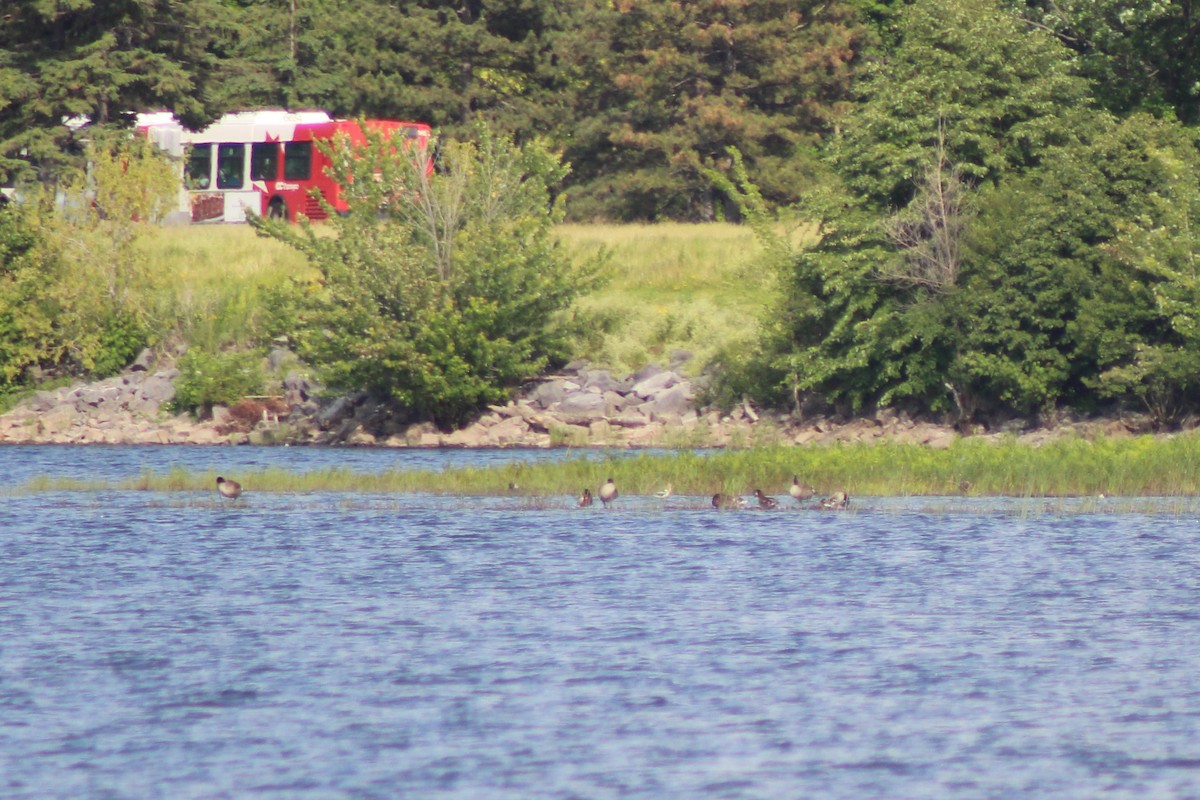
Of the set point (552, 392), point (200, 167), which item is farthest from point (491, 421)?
point (200, 167)

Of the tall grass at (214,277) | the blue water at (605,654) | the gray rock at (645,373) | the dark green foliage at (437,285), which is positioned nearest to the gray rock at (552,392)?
the dark green foliage at (437,285)

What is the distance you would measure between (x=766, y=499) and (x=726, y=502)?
1084 mm

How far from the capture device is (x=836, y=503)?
28359 mm

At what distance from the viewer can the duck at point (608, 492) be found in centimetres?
2873

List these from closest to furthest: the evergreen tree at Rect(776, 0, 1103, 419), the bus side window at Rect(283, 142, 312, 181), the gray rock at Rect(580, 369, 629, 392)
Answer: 1. the evergreen tree at Rect(776, 0, 1103, 419)
2. the gray rock at Rect(580, 369, 629, 392)
3. the bus side window at Rect(283, 142, 312, 181)

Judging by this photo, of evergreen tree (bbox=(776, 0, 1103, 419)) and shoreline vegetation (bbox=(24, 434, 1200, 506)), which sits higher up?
evergreen tree (bbox=(776, 0, 1103, 419))

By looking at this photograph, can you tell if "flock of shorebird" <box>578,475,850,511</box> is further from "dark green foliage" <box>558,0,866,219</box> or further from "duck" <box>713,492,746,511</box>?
"dark green foliage" <box>558,0,866,219</box>

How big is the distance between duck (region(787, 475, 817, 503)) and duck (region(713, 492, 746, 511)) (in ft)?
2.77

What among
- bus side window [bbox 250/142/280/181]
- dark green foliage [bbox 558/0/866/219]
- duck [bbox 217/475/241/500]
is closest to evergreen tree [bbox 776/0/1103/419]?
duck [bbox 217/475/241/500]

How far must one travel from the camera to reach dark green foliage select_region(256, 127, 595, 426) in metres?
44.1

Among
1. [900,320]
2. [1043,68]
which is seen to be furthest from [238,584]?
[1043,68]

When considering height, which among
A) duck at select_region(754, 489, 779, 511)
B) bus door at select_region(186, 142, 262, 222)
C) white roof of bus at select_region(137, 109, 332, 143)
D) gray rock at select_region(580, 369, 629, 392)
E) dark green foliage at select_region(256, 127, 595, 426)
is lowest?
duck at select_region(754, 489, 779, 511)

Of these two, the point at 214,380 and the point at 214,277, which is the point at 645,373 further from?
the point at 214,277

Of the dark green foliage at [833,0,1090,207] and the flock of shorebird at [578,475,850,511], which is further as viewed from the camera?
the dark green foliage at [833,0,1090,207]
